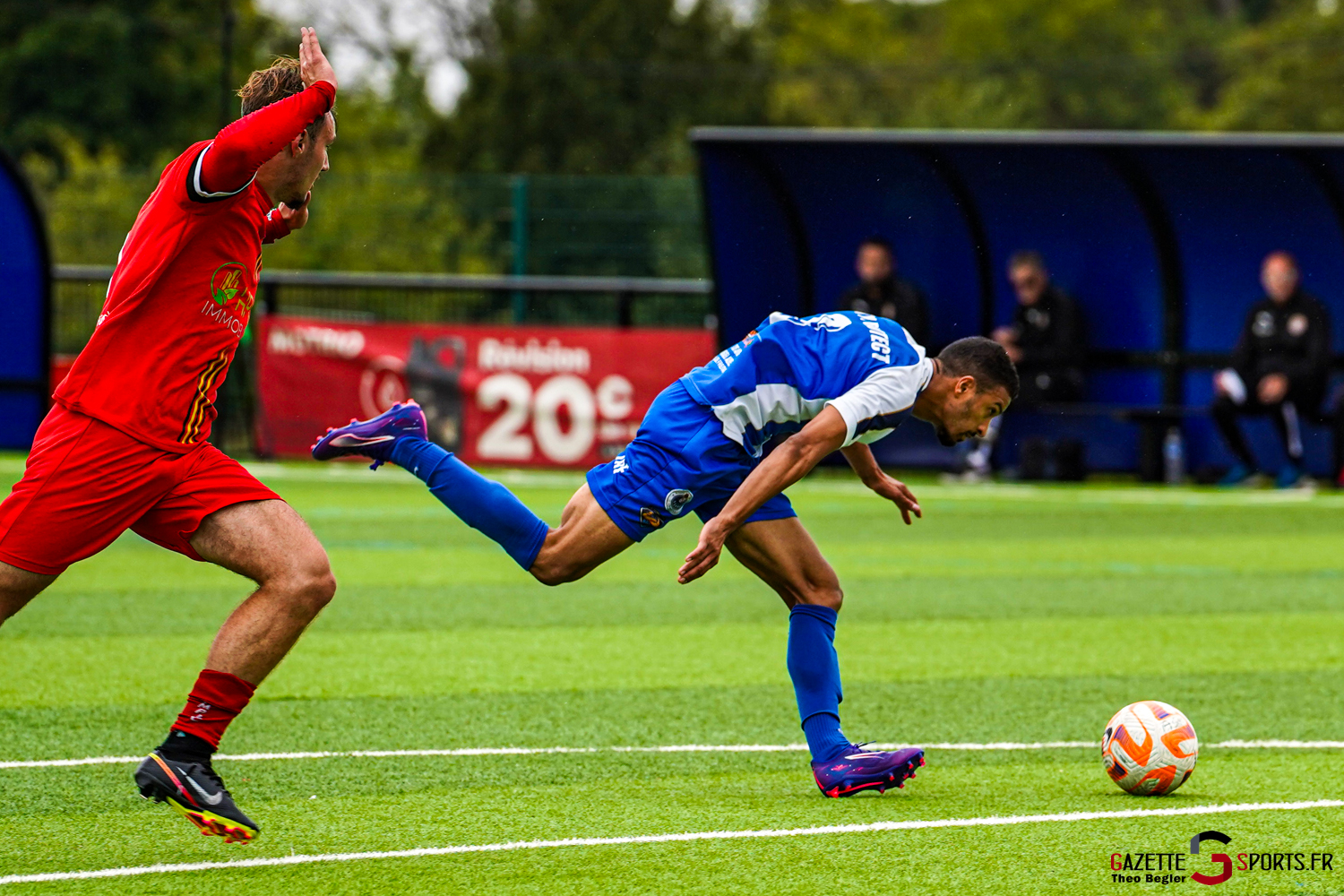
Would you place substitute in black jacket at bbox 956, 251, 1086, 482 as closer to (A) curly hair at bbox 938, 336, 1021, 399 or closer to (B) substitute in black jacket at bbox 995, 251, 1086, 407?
(B) substitute in black jacket at bbox 995, 251, 1086, 407

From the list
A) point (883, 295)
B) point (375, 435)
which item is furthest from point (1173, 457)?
point (375, 435)

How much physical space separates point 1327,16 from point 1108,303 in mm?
37542

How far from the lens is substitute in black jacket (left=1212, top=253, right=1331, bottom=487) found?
1656 centimetres

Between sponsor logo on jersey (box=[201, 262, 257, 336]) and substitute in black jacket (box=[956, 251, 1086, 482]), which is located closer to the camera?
sponsor logo on jersey (box=[201, 262, 257, 336])

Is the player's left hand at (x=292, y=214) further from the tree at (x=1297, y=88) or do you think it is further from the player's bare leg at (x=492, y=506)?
the tree at (x=1297, y=88)

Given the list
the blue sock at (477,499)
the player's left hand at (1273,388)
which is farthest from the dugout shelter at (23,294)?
the blue sock at (477,499)

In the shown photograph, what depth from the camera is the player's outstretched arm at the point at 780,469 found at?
5.34 meters

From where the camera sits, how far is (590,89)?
134ft

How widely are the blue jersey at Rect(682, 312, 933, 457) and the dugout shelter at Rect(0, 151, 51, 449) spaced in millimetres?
13555

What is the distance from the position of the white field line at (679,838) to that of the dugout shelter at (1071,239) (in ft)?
40.5

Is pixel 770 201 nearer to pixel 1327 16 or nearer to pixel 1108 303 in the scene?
pixel 1108 303

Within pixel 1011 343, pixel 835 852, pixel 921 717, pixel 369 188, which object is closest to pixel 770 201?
pixel 1011 343

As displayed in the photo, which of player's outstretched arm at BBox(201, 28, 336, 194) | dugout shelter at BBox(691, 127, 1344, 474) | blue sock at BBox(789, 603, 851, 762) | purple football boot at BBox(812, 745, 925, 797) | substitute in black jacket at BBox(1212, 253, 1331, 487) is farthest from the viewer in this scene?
dugout shelter at BBox(691, 127, 1344, 474)

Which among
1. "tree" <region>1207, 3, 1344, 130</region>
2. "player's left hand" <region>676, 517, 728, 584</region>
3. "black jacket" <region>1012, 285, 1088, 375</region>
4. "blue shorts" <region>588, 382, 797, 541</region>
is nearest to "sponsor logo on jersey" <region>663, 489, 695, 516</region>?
"blue shorts" <region>588, 382, 797, 541</region>
